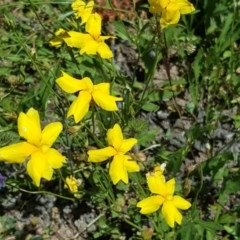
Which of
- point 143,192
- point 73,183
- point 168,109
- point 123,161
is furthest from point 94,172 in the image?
point 168,109

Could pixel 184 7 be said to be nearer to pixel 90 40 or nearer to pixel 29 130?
pixel 90 40

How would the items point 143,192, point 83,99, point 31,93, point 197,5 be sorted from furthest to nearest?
point 197,5 → point 31,93 → point 143,192 → point 83,99

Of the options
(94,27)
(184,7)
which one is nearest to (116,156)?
(94,27)

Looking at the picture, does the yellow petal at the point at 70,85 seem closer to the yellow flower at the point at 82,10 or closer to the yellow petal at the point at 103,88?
the yellow petal at the point at 103,88

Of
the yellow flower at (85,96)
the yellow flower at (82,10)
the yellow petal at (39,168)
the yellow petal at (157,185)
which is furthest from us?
the yellow flower at (82,10)

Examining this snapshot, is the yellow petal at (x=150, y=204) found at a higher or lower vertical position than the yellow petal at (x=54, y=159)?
lower

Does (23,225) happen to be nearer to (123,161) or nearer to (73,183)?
(73,183)

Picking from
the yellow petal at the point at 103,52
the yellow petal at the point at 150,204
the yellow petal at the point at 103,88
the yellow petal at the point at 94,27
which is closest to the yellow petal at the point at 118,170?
the yellow petal at the point at 150,204
